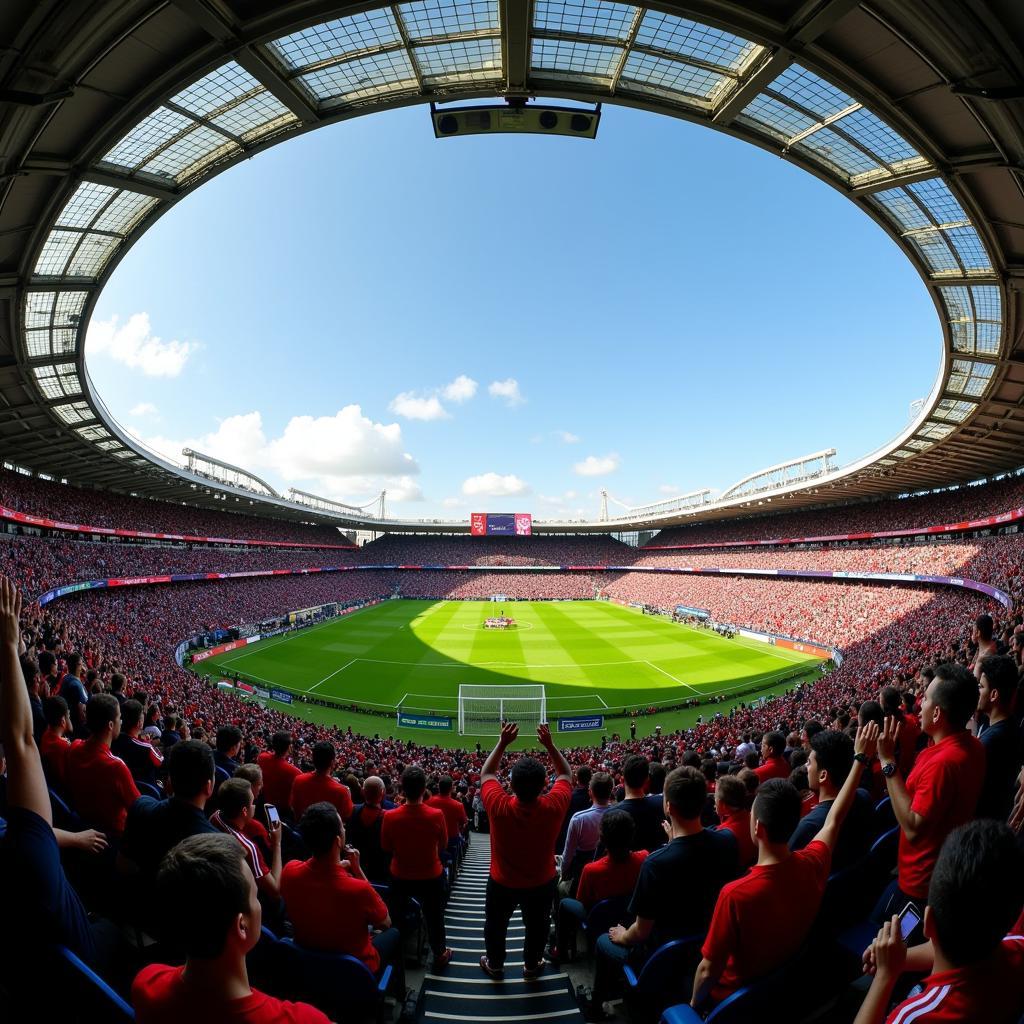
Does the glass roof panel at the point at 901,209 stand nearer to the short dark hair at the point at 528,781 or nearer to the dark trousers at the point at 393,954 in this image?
the short dark hair at the point at 528,781

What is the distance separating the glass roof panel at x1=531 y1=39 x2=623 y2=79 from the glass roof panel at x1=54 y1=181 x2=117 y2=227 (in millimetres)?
8977

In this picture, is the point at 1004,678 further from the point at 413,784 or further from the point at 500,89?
the point at 500,89

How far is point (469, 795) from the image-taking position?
44.2 ft

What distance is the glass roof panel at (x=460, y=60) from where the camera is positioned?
28.6ft

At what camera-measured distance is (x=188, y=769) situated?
337cm

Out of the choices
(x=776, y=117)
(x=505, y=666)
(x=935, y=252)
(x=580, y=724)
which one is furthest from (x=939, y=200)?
(x=505, y=666)

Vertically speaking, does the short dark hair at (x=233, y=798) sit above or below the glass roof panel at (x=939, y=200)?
below

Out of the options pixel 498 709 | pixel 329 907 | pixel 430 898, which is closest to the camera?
pixel 329 907

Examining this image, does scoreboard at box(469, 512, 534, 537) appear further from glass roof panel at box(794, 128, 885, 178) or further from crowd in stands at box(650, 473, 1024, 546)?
glass roof panel at box(794, 128, 885, 178)

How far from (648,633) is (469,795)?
3806 centimetres

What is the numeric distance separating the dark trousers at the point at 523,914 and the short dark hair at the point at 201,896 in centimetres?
315

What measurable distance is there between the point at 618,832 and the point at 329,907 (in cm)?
210

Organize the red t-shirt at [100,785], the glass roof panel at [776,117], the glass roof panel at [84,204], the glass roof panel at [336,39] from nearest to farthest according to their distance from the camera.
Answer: the red t-shirt at [100,785] < the glass roof panel at [336,39] < the glass roof panel at [776,117] < the glass roof panel at [84,204]

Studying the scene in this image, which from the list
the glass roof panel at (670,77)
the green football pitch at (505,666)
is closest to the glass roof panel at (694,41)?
the glass roof panel at (670,77)
